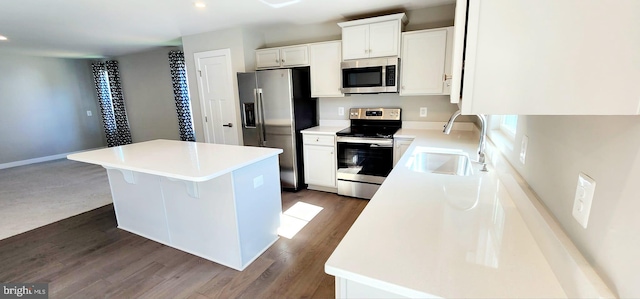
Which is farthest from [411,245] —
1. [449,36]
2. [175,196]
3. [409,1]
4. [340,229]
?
[409,1]

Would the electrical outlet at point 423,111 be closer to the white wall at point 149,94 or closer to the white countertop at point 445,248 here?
the white countertop at point 445,248

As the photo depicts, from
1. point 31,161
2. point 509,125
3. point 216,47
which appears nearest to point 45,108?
point 31,161

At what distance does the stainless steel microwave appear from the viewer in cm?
304

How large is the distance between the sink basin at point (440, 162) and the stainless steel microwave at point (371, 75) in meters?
1.14

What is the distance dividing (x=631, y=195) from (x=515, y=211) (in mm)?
628

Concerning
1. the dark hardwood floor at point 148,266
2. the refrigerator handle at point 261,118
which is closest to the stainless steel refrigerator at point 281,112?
the refrigerator handle at point 261,118

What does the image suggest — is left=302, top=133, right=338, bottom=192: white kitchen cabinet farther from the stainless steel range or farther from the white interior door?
the white interior door

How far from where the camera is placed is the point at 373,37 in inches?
122

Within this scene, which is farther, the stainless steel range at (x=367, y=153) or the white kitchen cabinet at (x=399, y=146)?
the stainless steel range at (x=367, y=153)

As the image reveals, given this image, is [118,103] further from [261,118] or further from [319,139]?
[319,139]

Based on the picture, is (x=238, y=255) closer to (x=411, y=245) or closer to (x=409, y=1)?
(x=411, y=245)

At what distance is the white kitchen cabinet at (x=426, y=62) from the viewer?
2.85 metres

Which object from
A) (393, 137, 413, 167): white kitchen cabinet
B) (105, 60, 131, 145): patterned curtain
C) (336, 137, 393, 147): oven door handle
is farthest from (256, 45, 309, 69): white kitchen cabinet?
(105, 60, 131, 145): patterned curtain

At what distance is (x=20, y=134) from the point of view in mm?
5645
